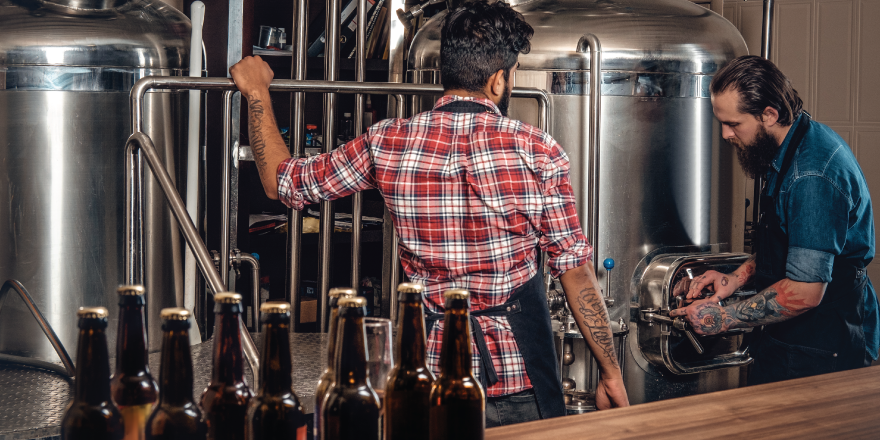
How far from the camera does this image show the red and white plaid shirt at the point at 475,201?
1.62 m

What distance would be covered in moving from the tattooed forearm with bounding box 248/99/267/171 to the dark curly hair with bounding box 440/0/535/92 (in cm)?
45

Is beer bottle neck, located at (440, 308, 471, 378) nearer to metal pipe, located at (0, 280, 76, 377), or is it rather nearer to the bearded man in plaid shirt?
the bearded man in plaid shirt

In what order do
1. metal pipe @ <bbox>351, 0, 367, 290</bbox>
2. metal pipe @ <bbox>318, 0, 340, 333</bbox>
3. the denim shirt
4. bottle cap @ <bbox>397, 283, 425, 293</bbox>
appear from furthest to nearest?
metal pipe @ <bbox>318, 0, 340, 333</bbox> < metal pipe @ <bbox>351, 0, 367, 290</bbox> < the denim shirt < bottle cap @ <bbox>397, 283, 425, 293</bbox>

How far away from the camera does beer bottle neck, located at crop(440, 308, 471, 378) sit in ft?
2.64

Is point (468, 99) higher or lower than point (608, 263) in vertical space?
higher

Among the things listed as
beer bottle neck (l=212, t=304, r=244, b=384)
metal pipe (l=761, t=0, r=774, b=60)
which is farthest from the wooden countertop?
metal pipe (l=761, t=0, r=774, b=60)

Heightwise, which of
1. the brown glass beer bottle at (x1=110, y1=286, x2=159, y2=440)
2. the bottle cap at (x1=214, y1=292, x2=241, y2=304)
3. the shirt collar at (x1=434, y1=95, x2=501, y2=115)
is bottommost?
the brown glass beer bottle at (x1=110, y1=286, x2=159, y2=440)

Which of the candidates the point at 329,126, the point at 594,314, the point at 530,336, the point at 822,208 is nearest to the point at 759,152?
the point at 822,208

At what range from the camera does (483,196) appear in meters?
1.61

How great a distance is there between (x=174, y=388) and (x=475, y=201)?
3.25ft

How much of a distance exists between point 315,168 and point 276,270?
2478mm

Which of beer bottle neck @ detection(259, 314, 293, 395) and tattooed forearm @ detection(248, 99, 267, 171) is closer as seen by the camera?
beer bottle neck @ detection(259, 314, 293, 395)

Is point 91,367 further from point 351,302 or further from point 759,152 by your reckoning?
point 759,152

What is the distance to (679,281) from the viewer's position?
108 inches
